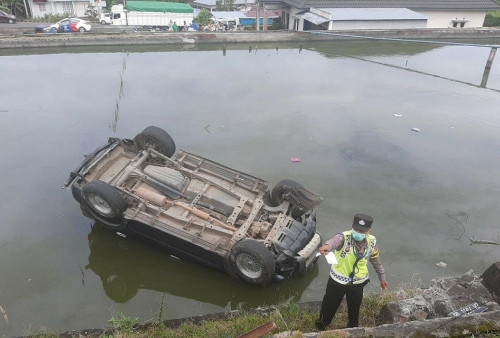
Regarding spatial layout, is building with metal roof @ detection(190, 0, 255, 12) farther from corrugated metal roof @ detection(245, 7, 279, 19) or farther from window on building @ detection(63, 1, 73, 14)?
window on building @ detection(63, 1, 73, 14)

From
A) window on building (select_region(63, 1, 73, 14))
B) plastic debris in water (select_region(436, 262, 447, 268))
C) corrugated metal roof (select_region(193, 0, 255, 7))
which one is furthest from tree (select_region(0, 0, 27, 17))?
plastic debris in water (select_region(436, 262, 447, 268))

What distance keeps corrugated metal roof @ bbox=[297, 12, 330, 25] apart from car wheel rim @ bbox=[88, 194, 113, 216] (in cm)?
2555

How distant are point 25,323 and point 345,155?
799cm

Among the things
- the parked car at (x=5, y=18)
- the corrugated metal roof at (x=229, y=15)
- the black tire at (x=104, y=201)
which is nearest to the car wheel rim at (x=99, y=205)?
the black tire at (x=104, y=201)

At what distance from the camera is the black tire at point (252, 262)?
16.9 feet

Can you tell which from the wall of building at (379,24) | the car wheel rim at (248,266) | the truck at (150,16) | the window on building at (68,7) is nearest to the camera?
the car wheel rim at (248,266)

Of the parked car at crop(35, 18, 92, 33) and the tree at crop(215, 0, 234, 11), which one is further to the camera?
the tree at crop(215, 0, 234, 11)

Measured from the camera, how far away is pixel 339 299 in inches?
162

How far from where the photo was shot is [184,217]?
598cm

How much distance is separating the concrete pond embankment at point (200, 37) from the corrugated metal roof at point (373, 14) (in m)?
1.66

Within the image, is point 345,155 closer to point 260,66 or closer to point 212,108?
point 212,108

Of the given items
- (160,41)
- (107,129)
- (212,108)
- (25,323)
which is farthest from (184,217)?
(160,41)

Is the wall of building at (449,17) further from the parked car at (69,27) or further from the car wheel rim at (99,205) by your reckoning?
the car wheel rim at (99,205)

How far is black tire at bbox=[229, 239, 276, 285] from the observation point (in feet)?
16.9
